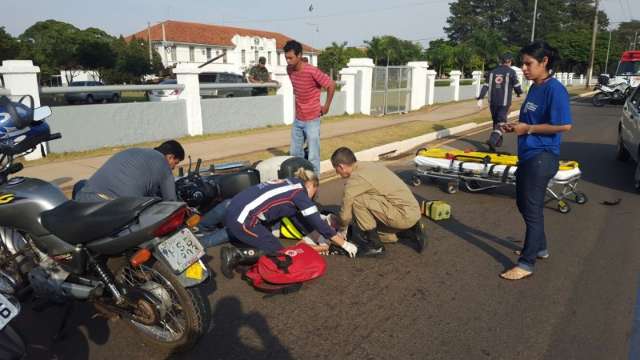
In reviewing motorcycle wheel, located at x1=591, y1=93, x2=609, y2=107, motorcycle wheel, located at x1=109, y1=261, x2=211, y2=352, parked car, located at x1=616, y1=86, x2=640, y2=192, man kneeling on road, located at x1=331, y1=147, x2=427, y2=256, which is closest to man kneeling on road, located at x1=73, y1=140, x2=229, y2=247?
motorcycle wheel, located at x1=109, y1=261, x2=211, y2=352

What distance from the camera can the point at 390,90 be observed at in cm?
1897

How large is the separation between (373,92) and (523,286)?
14.8 m

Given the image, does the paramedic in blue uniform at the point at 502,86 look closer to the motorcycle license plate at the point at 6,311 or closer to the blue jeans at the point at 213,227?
the blue jeans at the point at 213,227

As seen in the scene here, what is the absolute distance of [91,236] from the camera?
298 centimetres

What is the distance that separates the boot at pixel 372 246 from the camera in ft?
15.6

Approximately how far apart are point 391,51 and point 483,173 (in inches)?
2416

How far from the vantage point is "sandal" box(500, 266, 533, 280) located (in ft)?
13.8

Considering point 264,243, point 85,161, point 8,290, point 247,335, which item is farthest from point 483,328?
point 85,161

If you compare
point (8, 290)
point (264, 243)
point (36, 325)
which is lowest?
point (36, 325)

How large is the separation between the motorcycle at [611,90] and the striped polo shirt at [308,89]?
69.0 ft

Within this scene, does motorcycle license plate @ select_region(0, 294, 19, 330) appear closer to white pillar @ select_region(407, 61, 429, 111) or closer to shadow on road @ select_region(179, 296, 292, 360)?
shadow on road @ select_region(179, 296, 292, 360)

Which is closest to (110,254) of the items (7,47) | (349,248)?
(349,248)

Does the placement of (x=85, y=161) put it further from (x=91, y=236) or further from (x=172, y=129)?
(x=91, y=236)

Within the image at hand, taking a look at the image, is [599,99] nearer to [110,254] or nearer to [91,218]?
[110,254]
